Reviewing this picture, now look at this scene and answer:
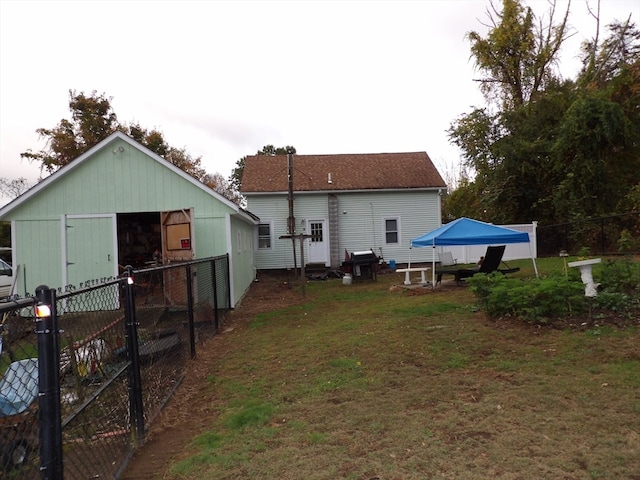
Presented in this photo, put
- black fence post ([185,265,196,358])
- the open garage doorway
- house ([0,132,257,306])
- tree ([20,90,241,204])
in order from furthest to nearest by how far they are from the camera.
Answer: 1. tree ([20,90,241,204])
2. the open garage doorway
3. house ([0,132,257,306])
4. black fence post ([185,265,196,358])

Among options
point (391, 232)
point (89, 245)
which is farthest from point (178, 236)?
point (391, 232)

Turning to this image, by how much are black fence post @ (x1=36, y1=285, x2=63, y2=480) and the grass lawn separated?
111 cm

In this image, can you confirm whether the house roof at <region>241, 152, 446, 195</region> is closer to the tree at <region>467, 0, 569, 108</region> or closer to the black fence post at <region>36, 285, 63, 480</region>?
the tree at <region>467, 0, 569, 108</region>

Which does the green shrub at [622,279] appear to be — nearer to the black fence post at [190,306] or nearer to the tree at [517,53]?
the black fence post at [190,306]

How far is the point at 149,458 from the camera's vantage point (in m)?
3.49

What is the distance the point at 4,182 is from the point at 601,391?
3915cm

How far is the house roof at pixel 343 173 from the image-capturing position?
727 inches

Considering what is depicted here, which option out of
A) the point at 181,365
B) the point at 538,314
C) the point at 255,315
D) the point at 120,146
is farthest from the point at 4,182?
the point at 538,314

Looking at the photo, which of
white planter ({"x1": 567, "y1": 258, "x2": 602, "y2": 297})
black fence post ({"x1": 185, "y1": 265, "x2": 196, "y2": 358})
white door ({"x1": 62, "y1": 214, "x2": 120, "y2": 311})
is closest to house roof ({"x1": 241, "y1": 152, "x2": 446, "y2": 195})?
white door ({"x1": 62, "y1": 214, "x2": 120, "y2": 311})

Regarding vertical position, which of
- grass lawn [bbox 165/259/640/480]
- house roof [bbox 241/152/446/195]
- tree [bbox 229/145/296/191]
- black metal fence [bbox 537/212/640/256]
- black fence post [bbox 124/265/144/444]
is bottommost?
grass lawn [bbox 165/259/640/480]

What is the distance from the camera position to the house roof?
18469 millimetres

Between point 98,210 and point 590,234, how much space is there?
17160 mm

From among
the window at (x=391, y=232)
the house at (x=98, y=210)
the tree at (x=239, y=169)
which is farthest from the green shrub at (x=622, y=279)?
the tree at (x=239, y=169)

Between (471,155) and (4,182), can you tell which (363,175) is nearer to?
(471,155)
